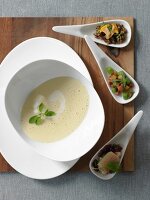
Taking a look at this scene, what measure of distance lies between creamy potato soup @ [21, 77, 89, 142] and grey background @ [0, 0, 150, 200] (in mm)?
160

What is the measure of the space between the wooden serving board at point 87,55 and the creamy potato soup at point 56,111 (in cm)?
8

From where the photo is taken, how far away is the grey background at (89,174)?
1216 mm

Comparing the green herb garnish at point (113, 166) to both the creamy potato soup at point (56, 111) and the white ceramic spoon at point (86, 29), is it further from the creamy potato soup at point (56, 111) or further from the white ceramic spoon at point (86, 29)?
the white ceramic spoon at point (86, 29)

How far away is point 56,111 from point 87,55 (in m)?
0.20

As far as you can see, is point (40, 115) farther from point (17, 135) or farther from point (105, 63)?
point (105, 63)

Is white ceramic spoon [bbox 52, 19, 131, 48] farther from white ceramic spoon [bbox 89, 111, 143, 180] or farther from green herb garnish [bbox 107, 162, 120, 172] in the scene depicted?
green herb garnish [bbox 107, 162, 120, 172]

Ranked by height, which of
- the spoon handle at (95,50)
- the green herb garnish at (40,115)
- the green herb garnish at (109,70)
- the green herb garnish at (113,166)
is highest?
the spoon handle at (95,50)

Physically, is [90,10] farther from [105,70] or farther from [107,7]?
[105,70]

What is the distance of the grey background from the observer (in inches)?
47.9

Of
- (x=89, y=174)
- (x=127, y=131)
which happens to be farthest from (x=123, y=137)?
(x=89, y=174)

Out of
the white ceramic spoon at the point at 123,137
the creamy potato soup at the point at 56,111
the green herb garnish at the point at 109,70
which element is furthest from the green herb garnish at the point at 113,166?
the green herb garnish at the point at 109,70

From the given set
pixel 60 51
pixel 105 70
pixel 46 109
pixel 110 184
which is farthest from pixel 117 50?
Answer: pixel 110 184

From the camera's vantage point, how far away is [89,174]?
4.01 feet

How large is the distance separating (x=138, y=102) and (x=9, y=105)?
391 mm
